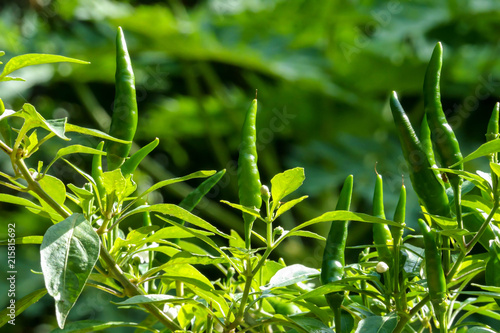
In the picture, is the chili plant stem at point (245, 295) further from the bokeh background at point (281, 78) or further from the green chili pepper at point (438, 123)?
the bokeh background at point (281, 78)

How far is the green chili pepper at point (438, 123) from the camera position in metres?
0.38

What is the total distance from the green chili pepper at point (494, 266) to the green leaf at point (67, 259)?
230mm

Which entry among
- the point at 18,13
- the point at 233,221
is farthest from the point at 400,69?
the point at 18,13

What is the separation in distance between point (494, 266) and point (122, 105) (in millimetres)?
260

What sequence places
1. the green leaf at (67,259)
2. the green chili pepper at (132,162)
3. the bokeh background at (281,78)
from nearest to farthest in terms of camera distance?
the green leaf at (67,259)
the green chili pepper at (132,162)
the bokeh background at (281,78)

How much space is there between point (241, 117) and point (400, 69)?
0.59 m

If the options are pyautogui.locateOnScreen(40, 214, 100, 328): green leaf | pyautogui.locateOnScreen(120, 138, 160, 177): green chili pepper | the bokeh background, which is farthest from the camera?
the bokeh background

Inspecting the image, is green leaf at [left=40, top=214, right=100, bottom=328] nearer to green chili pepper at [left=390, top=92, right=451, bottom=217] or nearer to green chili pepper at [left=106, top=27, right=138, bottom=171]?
green chili pepper at [left=106, top=27, right=138, bottom=171]

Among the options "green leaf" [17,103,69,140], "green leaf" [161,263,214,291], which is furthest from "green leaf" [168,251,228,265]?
"green leaf" [17,103,69,140]

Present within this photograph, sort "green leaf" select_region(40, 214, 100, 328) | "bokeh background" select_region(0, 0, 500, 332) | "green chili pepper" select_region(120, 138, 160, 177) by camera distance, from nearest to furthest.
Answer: "green leaf" select_region(40, 214, 100, 328), "green chili pepper" select_region(120, 138, 160, 177), "bokeh background" select_region(0, 0, 500, 332)

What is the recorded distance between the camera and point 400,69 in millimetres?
2125

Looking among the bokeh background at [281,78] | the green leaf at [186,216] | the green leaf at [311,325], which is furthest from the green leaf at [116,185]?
the bokeh background at [281,78]

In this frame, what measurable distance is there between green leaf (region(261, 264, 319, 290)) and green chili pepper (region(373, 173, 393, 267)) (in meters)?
0.05

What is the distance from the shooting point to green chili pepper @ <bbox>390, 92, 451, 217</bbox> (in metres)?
0.36
